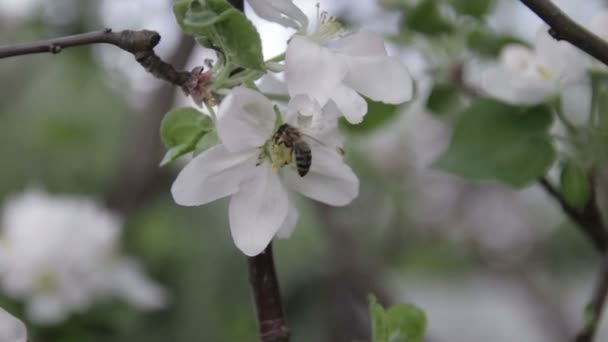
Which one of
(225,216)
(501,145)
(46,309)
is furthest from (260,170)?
(225,216)

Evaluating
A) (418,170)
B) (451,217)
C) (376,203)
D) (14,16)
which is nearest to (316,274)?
(376,203)

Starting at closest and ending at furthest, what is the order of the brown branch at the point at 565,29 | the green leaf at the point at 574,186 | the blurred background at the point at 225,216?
the brown branch at the point at 565,29 → the green leaf at the point at 574,186 → the blurred background at the point at 225,216

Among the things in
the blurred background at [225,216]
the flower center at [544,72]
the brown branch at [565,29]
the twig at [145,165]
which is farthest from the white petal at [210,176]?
the twig at [145,165]

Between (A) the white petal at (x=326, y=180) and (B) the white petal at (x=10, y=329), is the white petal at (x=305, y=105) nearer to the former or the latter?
(A) the white petal at (x=326, y=180)

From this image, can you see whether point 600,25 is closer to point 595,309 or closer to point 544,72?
point 544,72

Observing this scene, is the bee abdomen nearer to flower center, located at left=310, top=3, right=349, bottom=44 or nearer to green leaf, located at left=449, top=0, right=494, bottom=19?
flower center, located at left=310, top=3, right=349, bottom=44

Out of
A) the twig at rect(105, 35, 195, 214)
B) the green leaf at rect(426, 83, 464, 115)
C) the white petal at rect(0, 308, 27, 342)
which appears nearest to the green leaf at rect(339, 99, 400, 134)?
the green leaf at rect(426, 83, 464, 115)

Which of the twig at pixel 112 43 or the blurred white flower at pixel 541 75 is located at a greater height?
the twig at pixel 112 43
